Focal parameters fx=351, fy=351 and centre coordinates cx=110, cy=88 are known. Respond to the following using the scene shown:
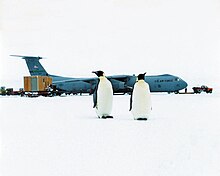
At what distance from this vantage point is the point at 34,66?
40.6 metres

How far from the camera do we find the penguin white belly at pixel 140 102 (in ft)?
34.5

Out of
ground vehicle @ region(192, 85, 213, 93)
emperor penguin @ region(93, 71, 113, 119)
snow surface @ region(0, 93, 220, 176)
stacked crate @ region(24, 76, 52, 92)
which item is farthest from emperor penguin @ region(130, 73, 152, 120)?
ground vehicle @ region(192, 85, 213, 93)

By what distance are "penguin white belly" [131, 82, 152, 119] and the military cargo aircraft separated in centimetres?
2147

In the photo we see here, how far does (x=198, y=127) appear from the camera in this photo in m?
8.52

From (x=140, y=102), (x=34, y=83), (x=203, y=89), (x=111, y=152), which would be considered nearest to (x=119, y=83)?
(x=34, y=83)

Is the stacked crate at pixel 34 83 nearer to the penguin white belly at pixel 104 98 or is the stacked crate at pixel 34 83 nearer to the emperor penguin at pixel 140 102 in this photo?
the penguin white belly at pixel 104 98

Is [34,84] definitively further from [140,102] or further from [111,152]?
[111,152]

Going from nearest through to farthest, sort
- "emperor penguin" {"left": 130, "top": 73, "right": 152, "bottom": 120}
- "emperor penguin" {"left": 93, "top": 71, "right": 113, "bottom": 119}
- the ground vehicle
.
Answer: "emperor penguin" {"left": 130, "top": 73, "right": 152, "bottom": 120} → "emperor penguin" {"left": 93, "top": 71, "right": 113, "bottom": 119} → the ground vehicle

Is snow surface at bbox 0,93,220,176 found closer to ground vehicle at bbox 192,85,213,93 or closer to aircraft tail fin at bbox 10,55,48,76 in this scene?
ground vehicle at bbox 192,85,213,93

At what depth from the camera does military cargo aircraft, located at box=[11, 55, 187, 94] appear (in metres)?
34.3

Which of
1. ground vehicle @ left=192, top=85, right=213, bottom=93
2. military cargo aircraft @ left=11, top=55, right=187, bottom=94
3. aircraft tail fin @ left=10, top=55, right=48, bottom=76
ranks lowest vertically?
ground vehicle @ left=192, top=85, right=213, bottom=93

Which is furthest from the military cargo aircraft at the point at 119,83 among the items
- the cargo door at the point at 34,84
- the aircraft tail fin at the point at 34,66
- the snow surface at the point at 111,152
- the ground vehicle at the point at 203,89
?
the snow surface at the point at 111,152

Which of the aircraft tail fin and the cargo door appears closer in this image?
the cargo door

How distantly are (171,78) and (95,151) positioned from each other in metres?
29.5
